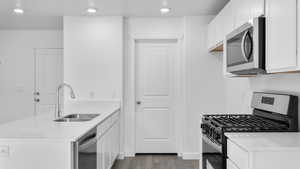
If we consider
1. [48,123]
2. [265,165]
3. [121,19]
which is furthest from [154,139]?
[265,165]

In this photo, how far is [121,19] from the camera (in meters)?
4.80

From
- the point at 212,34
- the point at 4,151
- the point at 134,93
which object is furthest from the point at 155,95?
the point at 4,151

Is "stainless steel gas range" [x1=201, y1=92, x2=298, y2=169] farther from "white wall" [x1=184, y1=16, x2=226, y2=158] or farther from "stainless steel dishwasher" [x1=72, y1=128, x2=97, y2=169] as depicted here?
"white wall" [x1=184, y1=16, x2=226, y2=158]

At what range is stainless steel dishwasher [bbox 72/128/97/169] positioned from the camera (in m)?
2.32

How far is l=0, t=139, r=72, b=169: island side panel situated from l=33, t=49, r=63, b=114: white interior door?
3.59m

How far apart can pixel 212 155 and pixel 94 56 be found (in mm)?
2865

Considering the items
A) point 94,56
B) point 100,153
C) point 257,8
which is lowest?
point 100,153

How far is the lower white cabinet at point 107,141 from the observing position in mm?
3177

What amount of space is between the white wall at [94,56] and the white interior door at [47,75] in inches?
42.0

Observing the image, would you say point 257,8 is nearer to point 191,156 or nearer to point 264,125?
point 264,125

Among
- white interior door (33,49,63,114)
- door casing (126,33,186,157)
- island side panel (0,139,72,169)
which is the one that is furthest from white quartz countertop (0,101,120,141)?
white interior door (33,49,63,114)

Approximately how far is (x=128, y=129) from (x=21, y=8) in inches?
94.5

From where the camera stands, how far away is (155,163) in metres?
4.58

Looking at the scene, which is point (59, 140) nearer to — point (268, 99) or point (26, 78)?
point (268, 99)
